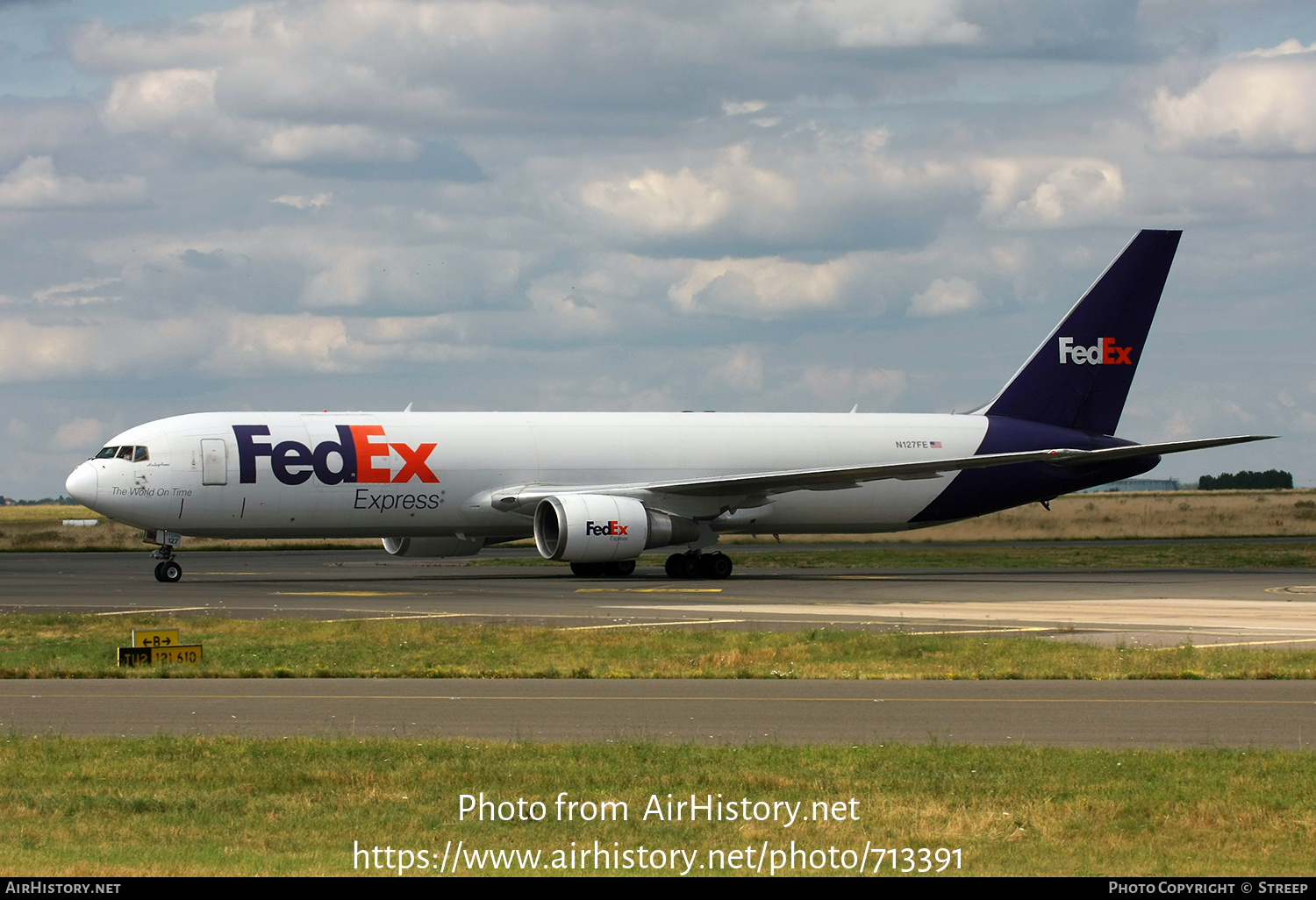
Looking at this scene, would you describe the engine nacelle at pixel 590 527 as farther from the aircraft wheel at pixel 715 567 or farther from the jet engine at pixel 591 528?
the aircraft wheel at pixel 715 567

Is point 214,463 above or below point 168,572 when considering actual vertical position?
above

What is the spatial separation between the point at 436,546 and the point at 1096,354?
20308 millimetres

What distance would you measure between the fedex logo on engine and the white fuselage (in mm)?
3259

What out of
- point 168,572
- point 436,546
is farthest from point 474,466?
point 168,572

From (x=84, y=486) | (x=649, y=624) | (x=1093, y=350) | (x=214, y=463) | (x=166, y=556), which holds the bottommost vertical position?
(x=649, y=624)

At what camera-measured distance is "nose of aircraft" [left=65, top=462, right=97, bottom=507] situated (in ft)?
122

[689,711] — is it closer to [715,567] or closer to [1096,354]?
[715,567]

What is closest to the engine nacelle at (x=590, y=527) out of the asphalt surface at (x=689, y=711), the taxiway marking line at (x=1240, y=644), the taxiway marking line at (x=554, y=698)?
the taxiway marking line at (x=1240, y=644)

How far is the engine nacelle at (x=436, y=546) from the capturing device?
140 ft

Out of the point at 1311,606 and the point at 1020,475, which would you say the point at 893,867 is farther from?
the point at 1020,475

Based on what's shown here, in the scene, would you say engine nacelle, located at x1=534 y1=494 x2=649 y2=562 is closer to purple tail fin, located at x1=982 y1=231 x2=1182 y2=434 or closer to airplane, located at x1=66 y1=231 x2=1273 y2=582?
airplane, located at x1=66 y1=231 x2=1273 y2=582

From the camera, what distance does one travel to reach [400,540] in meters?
42.8

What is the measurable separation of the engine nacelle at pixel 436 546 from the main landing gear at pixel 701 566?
553 centimetres

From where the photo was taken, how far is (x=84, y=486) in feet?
122
